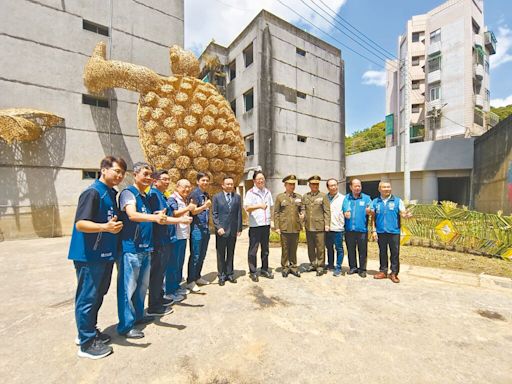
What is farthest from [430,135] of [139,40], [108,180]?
[108,180]

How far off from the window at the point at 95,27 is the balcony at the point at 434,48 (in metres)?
30.8

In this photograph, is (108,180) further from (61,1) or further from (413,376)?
(61,1)

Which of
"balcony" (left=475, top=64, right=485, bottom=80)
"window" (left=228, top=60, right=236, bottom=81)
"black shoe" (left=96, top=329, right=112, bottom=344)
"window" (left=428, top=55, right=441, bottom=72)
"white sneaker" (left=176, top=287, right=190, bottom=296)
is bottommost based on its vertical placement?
"white sneaker" (left=176, top=287, right=190, bottom=296)

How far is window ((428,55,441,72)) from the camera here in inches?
1026

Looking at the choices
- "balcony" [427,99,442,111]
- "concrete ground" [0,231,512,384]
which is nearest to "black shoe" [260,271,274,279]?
"concrete ground" [0,231,512,384]

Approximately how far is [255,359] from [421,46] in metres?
37.6

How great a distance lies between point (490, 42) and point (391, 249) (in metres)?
35.0

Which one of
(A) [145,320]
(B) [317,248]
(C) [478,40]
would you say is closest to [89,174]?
(A) [145,320]

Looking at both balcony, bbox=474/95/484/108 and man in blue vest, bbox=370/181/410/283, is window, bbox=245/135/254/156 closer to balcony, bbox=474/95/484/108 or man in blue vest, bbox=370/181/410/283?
man in blue vest, bbox=370/181/410/283

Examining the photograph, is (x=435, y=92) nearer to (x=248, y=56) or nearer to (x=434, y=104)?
(x=434, y=104)

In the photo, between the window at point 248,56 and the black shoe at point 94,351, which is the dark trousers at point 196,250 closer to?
the black shoe at point 94,351

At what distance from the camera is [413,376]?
84.5 inches

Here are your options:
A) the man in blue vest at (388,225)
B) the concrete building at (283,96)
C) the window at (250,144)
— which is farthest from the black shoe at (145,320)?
the window at (250,144)

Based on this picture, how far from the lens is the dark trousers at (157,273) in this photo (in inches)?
125
